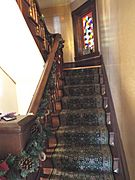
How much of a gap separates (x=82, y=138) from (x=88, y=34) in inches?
142

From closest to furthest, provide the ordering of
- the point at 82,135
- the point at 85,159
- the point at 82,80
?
the point at 85,159 < the point at 82,135 < the point at 82,80

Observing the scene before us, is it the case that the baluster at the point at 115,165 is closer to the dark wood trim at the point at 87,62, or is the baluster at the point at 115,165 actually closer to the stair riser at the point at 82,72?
the stair riser at the point at 82,72

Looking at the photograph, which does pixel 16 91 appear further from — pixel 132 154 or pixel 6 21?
pixel 132 154

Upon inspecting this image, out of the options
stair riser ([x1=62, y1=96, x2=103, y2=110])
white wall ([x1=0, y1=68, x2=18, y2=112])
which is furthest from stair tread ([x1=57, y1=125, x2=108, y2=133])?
white wall ([x1=0, y1=68, x2=18, y2=112])

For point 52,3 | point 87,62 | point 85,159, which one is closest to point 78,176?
point 85,159

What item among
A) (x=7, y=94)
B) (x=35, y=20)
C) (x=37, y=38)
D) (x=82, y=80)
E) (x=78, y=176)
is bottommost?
(x=78, y=176)

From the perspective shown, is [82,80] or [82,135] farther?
[82,80]

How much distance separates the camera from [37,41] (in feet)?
9.21

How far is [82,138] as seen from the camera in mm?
2498

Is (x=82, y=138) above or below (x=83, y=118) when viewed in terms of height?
below

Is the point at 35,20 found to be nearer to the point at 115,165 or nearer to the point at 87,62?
the point at 115,165

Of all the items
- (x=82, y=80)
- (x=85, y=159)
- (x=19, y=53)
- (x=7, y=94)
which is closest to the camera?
(x=85, y=159)

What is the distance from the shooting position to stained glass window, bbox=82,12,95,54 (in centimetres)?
519

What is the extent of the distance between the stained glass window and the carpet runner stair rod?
6.43ft
